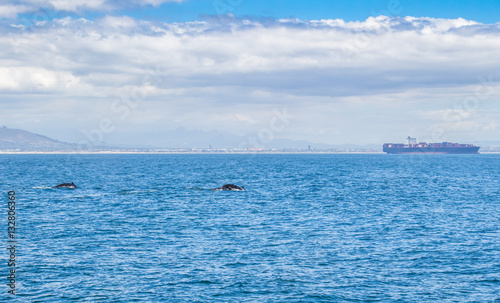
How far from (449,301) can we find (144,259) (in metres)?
20.2

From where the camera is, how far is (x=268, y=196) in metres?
82.2

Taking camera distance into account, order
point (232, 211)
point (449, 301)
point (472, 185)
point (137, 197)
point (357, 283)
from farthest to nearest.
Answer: point (472, 185), point (137, 197), point (232, 211), point (357, 283), point (449, 301)

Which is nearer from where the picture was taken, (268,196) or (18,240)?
(18,240)

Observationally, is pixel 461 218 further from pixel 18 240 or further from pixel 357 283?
pixel 18 240

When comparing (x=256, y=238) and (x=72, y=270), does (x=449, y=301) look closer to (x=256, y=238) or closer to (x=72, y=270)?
(x=256, y=238)

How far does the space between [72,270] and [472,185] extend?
88.5 metres

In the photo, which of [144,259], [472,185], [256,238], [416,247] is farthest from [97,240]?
[472,185]

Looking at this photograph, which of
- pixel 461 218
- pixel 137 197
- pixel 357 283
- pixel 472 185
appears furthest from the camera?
pixel 472 185

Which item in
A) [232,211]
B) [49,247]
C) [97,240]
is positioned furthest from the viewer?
[232,211]

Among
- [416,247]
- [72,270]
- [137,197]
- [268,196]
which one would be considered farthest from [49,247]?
[268,196]

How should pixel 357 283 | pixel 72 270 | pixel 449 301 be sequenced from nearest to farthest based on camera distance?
pixel 449 301 → pixel 357 283 → pixel 72 270

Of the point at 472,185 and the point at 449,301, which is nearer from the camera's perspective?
the point at 449,301

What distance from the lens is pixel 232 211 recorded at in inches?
2500

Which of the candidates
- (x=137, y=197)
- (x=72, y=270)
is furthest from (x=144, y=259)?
(x=137, y=197)
